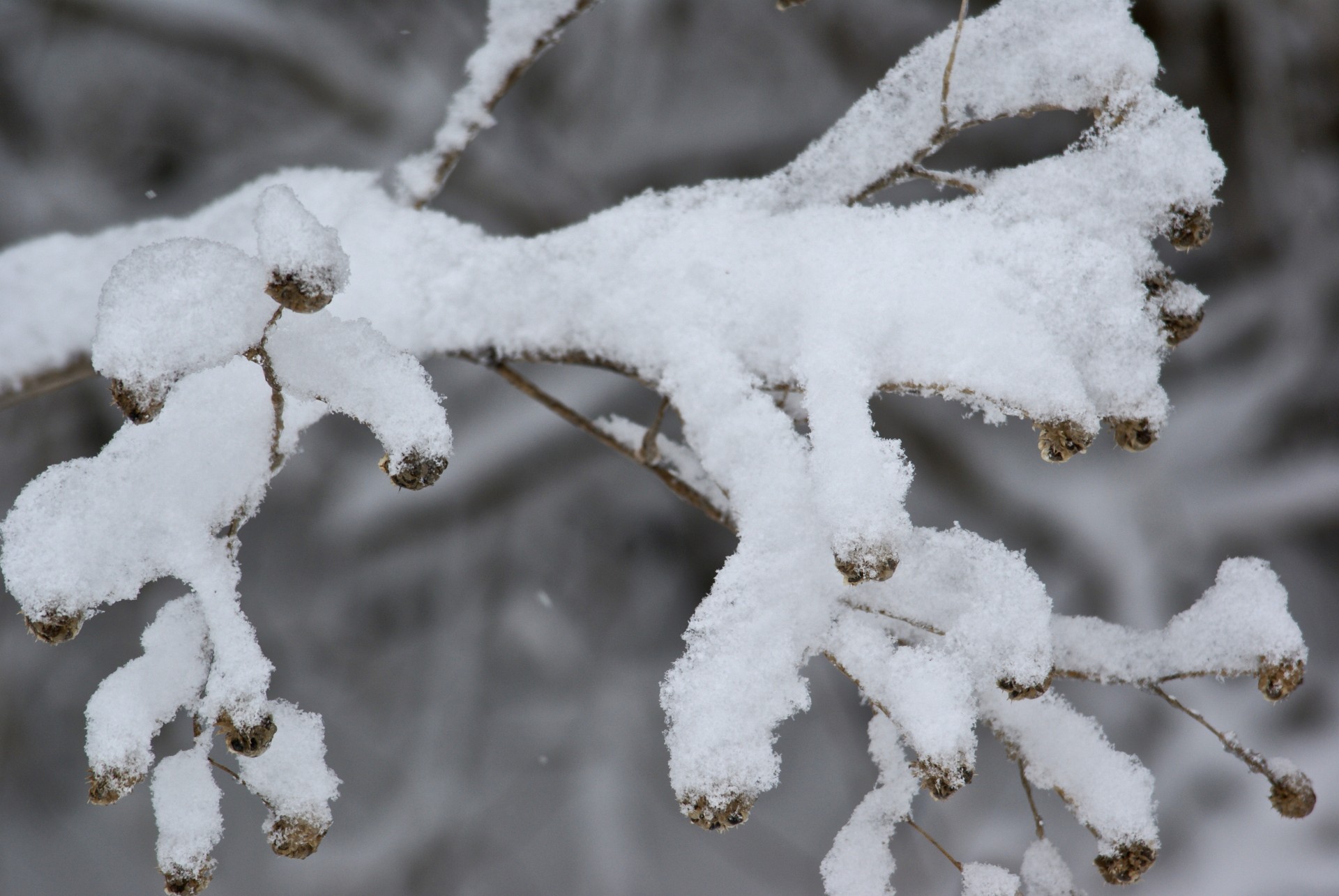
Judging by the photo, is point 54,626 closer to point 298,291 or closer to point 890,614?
point 298,291

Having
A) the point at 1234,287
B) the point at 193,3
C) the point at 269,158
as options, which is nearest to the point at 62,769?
the point at 269,158

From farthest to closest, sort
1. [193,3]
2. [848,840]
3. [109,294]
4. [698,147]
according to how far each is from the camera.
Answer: [698,147] < [193,3] < [848,840] < [109,294]

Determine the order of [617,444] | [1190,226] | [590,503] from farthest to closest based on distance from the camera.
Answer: [590,503]
[617,444]
[1190,226]

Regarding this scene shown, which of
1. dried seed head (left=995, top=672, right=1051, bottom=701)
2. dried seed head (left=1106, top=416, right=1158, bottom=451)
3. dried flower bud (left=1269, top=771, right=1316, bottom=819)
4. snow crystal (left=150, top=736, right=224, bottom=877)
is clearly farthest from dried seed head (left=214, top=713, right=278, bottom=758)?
dried flower bud (left=1269, top=771, right=1316, bottom=819)

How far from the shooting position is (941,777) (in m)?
0.33

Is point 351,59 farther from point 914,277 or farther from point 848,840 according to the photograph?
point 848,840

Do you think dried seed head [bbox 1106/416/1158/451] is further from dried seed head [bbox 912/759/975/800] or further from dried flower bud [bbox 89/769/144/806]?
dried flower bud [bbox 89/769/144/806]

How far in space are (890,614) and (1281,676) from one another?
0.73 ft

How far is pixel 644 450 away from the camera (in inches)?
21.5

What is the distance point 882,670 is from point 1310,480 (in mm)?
1560

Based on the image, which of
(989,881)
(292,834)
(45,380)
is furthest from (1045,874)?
(45,380)

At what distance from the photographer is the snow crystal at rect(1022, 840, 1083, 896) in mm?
475

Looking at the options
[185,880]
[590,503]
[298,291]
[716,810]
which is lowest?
[185,880]

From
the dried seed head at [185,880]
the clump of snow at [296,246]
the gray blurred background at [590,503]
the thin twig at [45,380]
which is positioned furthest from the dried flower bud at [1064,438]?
the gray blurred background at [590,503]
